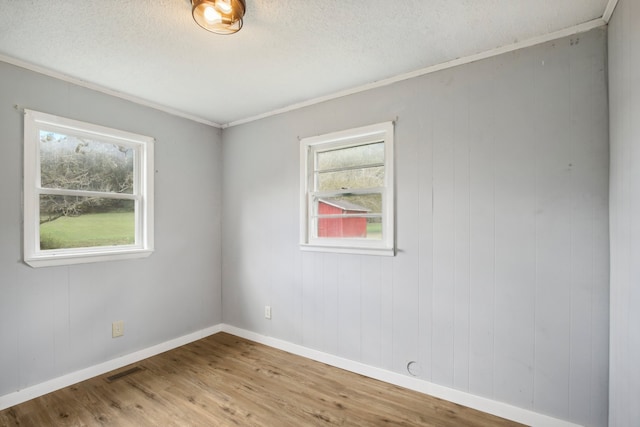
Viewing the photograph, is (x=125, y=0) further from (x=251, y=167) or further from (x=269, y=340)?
(x=269, y=340)

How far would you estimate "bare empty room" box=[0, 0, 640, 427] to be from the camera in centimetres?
177

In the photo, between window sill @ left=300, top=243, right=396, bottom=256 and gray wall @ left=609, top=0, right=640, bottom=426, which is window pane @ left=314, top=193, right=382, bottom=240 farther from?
gray wall @ left=609, top=0, right=640, bottom=426

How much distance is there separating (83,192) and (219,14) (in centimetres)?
197

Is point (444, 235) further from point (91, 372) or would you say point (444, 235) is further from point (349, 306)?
point (91, 372)

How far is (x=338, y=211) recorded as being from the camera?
9.55 ft

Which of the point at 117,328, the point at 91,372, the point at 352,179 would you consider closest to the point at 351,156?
the point at 352,179

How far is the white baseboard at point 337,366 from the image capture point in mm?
1988

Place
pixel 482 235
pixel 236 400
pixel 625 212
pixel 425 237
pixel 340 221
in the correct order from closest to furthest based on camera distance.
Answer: pixel 625 212
pixel 482 235
pixel 236 400
pixel 425 237
pixel 340 221

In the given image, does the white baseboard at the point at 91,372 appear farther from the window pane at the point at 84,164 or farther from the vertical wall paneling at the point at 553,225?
the vertical wall paneling at the point at 553,225

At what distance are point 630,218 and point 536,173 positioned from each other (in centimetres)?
59

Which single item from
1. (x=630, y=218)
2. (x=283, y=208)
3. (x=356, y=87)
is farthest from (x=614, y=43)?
(x=283, y=208)

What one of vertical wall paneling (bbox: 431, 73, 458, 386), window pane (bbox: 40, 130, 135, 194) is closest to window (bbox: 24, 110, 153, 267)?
window pane (bbox: 40, 130, 135, 194)

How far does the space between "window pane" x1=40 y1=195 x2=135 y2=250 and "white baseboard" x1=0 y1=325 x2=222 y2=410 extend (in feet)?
3.36

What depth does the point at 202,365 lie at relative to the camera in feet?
9.12
